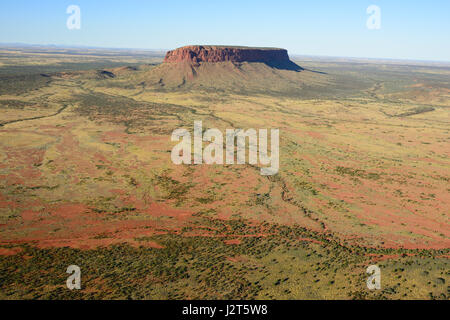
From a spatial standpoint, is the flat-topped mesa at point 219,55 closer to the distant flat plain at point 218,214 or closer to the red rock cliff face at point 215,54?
the red rock cliff face at point 215,54

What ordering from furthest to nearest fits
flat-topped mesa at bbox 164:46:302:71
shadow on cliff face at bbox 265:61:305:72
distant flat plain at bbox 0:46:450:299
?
shadow on cliff face at bbox 265:61:305:72, flat-topped mesa at bbox 164:46:302:71, distant flat plain at bbox 0:46:450:299

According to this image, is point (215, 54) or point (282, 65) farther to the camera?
point (282, 65)

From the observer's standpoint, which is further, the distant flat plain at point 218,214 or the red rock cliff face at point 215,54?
the red rock cliff face at point 215,54

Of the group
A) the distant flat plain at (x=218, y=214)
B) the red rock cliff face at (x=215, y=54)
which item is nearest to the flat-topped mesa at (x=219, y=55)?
the red rock cliff face at (x=215, y=54)

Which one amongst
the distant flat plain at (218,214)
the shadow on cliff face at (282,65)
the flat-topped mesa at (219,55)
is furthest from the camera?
the shadow on cliff face at (282,65)

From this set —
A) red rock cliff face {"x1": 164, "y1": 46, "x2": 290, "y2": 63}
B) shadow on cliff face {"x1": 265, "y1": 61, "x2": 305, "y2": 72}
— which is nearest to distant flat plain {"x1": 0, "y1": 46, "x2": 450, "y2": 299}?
red rock cliff face {"x1": 164, "y1": 46, "x2": 290, "y2": 63}

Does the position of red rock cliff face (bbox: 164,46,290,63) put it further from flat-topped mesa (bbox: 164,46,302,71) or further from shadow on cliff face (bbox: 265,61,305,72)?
shadow on cliff face (bbox: 265,61,305,72)

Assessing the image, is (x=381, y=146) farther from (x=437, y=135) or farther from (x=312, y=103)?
(x=312, y=103)

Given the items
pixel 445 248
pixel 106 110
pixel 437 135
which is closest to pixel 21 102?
pixel 106 110

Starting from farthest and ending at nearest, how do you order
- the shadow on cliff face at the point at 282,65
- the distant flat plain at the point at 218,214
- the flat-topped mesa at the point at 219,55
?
the shadow on cliff face at the point at 282,65
the flat-topped mesa at the point at 219,55
the distant flat plain at the point at 218,214

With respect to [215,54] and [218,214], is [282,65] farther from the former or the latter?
[218,214]

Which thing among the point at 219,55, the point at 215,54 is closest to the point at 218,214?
the point at 215,54
